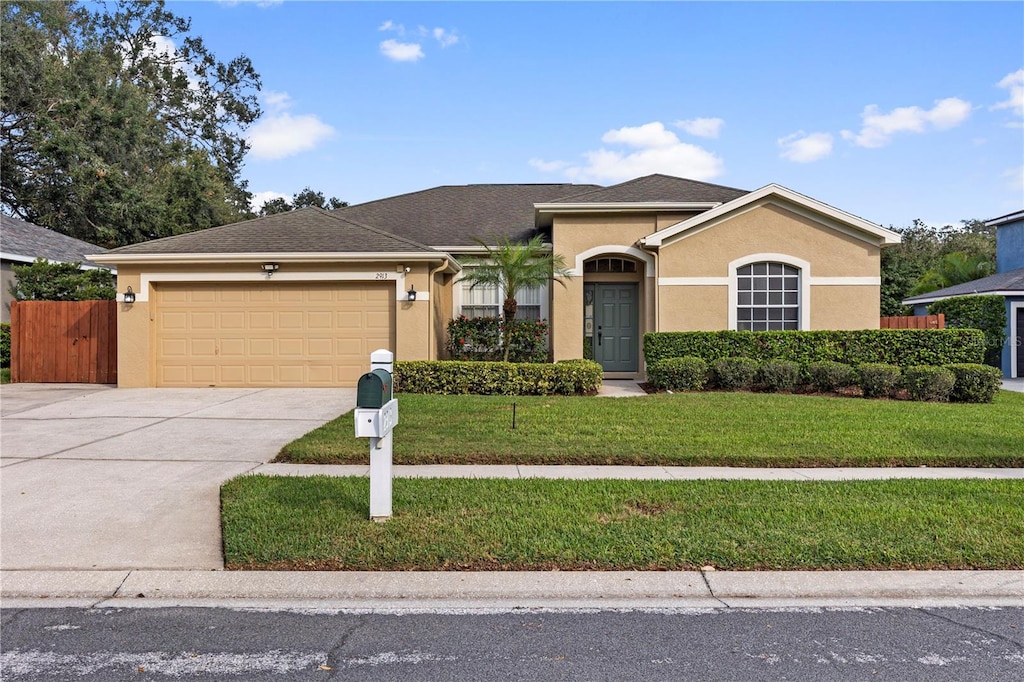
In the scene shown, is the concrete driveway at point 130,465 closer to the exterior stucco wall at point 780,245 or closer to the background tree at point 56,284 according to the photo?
the background tree at point 56,284

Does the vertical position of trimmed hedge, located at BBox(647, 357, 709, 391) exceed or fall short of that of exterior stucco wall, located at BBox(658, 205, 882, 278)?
it falls short

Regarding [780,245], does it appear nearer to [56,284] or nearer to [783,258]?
[783,258]

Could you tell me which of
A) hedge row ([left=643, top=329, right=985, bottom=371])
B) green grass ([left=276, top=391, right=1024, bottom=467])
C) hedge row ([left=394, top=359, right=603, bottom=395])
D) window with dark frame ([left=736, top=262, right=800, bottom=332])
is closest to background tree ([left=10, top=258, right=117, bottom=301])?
hedge row ([left=394, top=359, right=603, bottom=395])

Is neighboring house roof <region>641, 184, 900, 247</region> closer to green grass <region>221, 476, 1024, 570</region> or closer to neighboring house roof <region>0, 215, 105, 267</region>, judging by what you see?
green grass <region>221, 476, 1024, 570</region>

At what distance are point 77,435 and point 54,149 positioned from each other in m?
24.6

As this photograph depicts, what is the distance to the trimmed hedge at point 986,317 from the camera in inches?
707

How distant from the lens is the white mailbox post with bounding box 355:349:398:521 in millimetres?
5352

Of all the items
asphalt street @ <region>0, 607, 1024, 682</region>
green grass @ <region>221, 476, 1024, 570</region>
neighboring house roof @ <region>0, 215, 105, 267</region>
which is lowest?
asphalt street @ <region>0, 607, 1024, 682</region>

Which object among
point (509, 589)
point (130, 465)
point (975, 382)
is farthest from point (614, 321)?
point (509, 589)

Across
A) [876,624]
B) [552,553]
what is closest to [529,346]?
[552,553]

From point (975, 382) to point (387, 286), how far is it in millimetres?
11511

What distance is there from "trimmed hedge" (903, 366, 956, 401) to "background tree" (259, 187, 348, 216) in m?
44.0

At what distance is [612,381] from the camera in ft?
53.4

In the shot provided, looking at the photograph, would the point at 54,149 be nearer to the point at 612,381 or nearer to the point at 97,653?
the point at 612,381
